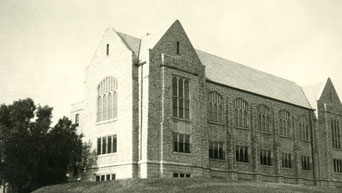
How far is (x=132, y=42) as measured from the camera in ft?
140

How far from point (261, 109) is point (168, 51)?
1616cm

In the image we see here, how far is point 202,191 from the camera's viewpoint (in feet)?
95.5

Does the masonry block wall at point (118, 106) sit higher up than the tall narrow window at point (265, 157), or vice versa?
the masonry block wall at point (118, 106)

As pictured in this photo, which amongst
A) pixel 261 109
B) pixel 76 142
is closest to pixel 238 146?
pixel 261 109

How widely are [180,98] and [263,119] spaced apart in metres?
15.0

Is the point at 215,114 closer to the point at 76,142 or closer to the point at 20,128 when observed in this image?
the point at 76,142

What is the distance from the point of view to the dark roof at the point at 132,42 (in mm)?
41281

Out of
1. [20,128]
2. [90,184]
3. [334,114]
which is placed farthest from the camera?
[334,114]

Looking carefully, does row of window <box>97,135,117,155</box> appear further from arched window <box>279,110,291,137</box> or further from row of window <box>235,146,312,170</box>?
arched window <box>279,110,291,137</box>

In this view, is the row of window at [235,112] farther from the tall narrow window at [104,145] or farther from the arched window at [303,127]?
the tall narrow window at [104,145]

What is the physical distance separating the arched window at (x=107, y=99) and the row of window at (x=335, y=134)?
33.3 metres

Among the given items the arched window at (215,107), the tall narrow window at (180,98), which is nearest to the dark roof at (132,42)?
the tall narrow window at (180,98)

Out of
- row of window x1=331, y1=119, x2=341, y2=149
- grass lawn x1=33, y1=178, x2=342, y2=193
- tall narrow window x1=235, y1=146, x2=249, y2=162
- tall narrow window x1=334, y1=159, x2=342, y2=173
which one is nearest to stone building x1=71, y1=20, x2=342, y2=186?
tall narrow window x1=235, y1=146, x2=249, y2=162

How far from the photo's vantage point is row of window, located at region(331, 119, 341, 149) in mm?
61675
